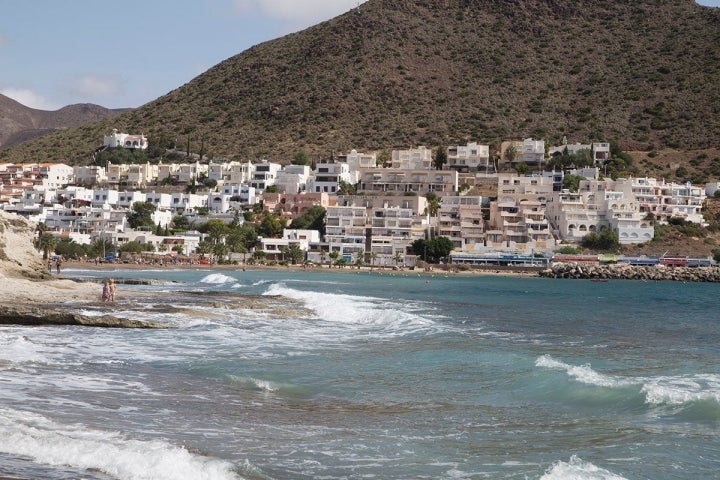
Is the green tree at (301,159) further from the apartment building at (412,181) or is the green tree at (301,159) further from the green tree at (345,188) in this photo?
the apartment building at (412,181)

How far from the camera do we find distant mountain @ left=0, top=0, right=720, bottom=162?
13112cm

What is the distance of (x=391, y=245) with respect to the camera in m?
99.2

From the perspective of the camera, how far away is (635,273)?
9031cm

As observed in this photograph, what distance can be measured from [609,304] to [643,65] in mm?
101588

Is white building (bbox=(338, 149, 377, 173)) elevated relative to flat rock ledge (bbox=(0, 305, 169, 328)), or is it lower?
elevated

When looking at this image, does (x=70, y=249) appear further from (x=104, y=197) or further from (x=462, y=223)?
(x=462, y=223)

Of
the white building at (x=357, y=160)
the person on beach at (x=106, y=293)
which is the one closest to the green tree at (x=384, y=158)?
the white building at (x=357, y=160)

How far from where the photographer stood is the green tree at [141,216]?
101m

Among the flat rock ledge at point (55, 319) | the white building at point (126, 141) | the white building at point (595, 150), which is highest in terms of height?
the white building at point (126, 141)

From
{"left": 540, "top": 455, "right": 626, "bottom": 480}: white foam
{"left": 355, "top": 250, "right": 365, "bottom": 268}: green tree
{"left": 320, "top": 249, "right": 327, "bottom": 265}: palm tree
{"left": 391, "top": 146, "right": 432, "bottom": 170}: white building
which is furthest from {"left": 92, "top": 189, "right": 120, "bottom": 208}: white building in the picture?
{"left": 540, "top": 455, "right": 626, "bottom": 480}: white foam

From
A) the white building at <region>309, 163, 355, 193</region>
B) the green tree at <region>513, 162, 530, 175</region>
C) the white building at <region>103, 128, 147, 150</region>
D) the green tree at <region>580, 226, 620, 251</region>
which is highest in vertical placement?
the white building at <region>103, 128, 147, 150</region>

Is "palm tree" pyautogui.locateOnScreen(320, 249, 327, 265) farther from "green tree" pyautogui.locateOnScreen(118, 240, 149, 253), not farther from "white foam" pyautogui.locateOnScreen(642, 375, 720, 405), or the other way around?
"white foam" pyautogui.locateOnScreen(642, 375, 720, 405)

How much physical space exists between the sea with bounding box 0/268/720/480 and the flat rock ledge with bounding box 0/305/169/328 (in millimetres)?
606

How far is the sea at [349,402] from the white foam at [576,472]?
32 mm
